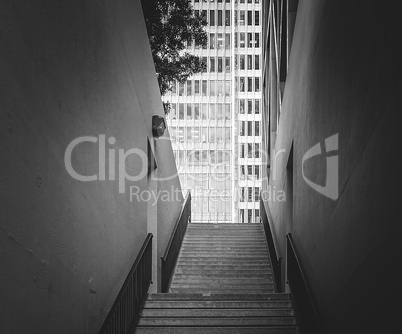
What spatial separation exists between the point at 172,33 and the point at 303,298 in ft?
29.2

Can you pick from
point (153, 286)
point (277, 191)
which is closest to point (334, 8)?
point (153, 286)

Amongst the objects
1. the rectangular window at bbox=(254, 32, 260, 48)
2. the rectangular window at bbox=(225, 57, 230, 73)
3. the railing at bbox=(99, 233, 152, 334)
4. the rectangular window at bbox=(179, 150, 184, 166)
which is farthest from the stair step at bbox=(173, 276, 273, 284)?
the rectangular window at bbox=(254, 32, 260, 48)

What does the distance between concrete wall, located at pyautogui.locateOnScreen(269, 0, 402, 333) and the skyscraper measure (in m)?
66.9

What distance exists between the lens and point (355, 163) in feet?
13.8

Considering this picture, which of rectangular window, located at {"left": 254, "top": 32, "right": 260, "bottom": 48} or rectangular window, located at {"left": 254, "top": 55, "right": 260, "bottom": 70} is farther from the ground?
rectangular window, located at {"left": 254, "top": 32, "right": 260, "bottom": 48}

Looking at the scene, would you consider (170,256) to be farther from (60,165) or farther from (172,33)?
(60,165)

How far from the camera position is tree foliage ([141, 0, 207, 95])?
1340 cm

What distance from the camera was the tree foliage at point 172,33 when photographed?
1340 centimetres

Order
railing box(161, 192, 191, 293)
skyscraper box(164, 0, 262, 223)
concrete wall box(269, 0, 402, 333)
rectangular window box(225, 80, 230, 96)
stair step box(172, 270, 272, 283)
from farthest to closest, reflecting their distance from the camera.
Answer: rectangular window box(225, 80, 230, 96) < skyscraper box(164, 0, 262, 223) < stair step box(172, 270, 272, 283) < railing box(161, 192, 191, 293) < concrete wall box(269, 0, 402, 333)

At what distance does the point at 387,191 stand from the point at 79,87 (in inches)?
108

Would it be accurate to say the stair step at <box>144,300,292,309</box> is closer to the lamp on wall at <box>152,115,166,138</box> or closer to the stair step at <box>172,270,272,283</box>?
the lamp on wall at <box>152,115,166,138</box>

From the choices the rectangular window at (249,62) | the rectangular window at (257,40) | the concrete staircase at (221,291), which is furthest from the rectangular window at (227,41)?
the concrete staircase at (221,291)

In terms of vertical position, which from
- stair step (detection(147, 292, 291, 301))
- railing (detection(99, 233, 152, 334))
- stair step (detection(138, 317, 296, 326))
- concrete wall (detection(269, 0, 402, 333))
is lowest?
stair step (detection(138, 317, 296, 326))

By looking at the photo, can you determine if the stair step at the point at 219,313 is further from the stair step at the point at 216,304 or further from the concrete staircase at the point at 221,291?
the stair step at the point at 216,304
